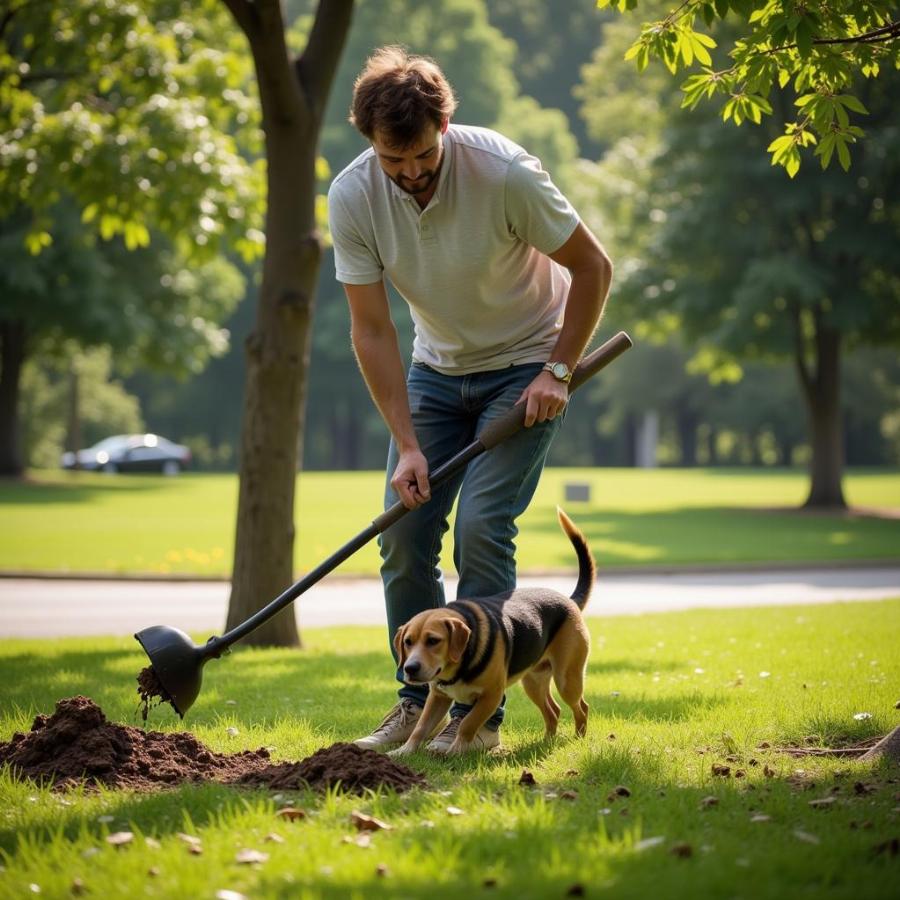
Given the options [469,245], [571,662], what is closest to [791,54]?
[469,245]

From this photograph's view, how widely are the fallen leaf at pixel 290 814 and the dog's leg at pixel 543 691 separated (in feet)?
5.46

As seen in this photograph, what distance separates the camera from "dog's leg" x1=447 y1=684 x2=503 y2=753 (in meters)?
4.82

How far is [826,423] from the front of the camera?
25.7 metres

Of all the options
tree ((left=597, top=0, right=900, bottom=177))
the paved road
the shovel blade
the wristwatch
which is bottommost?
the paved road

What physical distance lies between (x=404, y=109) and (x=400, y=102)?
0.10 feet

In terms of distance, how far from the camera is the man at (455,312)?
4.71 metres

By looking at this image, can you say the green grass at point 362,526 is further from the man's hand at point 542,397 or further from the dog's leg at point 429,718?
the man's hand at point 542,397

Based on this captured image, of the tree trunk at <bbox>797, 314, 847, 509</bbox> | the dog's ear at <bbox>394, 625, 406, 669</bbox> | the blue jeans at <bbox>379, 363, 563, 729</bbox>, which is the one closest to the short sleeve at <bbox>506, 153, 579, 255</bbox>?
the blue jeans at <bbox>379, 363, 563, 729</bbox>

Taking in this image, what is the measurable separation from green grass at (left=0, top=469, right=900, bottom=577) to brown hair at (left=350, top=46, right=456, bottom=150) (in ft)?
33.8

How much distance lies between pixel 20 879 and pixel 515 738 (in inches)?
98.1

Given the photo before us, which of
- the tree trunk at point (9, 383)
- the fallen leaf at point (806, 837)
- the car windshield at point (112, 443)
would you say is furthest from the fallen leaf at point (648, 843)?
the car windshield at point (112, 443)

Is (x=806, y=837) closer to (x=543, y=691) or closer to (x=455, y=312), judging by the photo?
(x=543, y=691)

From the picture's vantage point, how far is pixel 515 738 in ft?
17.5

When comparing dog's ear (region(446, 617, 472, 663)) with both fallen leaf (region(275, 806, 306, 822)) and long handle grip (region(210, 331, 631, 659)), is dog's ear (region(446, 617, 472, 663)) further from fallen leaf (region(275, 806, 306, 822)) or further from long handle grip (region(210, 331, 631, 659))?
fallen leaf (region(275, 806, 306, 822))
